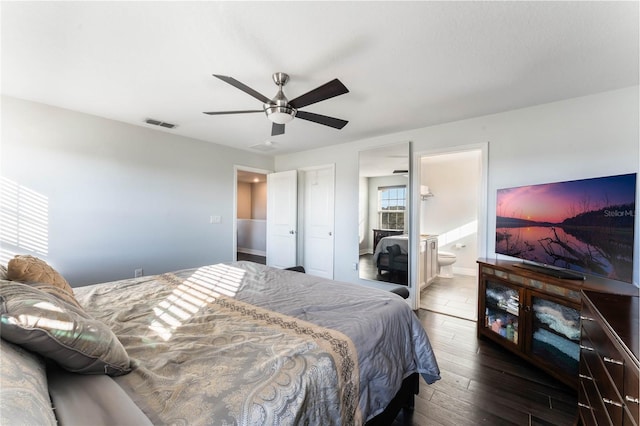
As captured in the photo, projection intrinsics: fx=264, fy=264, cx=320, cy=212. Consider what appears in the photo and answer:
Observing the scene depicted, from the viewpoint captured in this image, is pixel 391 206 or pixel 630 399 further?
pixel 391 206

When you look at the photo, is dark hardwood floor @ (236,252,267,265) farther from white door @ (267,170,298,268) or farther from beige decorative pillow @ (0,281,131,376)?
beige decorative pillow @ (0,281,131,376)

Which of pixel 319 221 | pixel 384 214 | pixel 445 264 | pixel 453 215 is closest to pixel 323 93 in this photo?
pixel 384 214

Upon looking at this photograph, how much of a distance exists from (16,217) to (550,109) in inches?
222

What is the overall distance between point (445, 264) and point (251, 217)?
20.2ft

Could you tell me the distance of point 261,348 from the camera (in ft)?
3.80

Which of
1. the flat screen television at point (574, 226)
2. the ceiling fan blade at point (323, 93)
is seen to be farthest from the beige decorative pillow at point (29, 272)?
the flat screen television at point (574, 226)

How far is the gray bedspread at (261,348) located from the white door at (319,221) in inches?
99.0

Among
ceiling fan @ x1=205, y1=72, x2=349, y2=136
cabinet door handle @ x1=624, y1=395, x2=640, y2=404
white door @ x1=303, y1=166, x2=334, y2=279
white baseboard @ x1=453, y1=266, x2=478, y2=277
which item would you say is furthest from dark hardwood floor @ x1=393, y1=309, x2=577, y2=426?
white baseboard @ x1=453, y1=266, x2=478, y2=277

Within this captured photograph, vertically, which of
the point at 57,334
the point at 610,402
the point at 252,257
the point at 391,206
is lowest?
the point at 252,257

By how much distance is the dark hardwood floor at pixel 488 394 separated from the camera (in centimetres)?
172

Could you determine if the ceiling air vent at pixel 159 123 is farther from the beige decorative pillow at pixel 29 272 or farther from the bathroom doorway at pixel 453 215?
the bathroom doorway at pixel 453 215

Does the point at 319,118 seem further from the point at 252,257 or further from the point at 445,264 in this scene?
the point at 252,257

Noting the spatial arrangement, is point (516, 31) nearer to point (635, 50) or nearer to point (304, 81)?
point (635, 50)

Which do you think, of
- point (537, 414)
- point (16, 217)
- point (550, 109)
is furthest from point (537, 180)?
point (16, 217)
